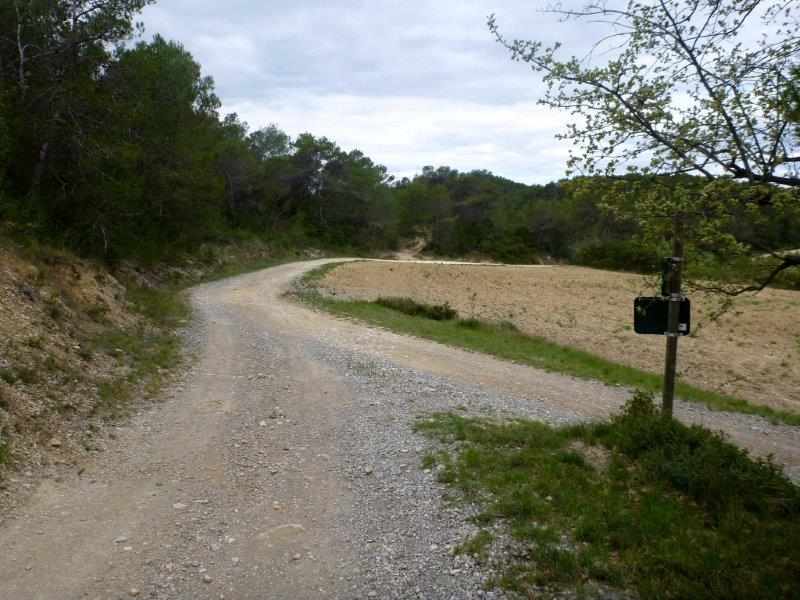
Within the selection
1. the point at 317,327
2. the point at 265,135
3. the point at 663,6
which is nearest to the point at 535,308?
the point at 317,327

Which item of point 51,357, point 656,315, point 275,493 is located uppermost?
point 656,315

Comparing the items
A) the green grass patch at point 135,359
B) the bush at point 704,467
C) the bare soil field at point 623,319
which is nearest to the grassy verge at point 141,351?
the green grass patch at point 135,359

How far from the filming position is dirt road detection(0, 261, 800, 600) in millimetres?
4332

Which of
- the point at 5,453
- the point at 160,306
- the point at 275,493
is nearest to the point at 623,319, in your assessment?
the point at 160,306

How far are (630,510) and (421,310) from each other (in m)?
17.0

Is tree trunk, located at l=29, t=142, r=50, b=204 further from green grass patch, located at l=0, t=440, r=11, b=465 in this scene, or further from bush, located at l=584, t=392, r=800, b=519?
bush, located at l=584, t=392, r=800, b=519

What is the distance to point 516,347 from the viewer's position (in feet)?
52.0

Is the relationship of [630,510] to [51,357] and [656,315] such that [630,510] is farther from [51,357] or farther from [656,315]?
[51,357]

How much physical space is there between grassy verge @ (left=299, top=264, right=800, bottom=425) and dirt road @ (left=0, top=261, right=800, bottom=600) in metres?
1.09

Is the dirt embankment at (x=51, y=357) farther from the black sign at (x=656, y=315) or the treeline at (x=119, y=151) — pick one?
the black sign at (x=656, y=315)

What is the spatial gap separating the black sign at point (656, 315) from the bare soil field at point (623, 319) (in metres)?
0.68

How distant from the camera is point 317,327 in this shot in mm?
16719

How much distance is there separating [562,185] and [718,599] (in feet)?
13.4

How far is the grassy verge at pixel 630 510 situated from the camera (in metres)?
4.15
